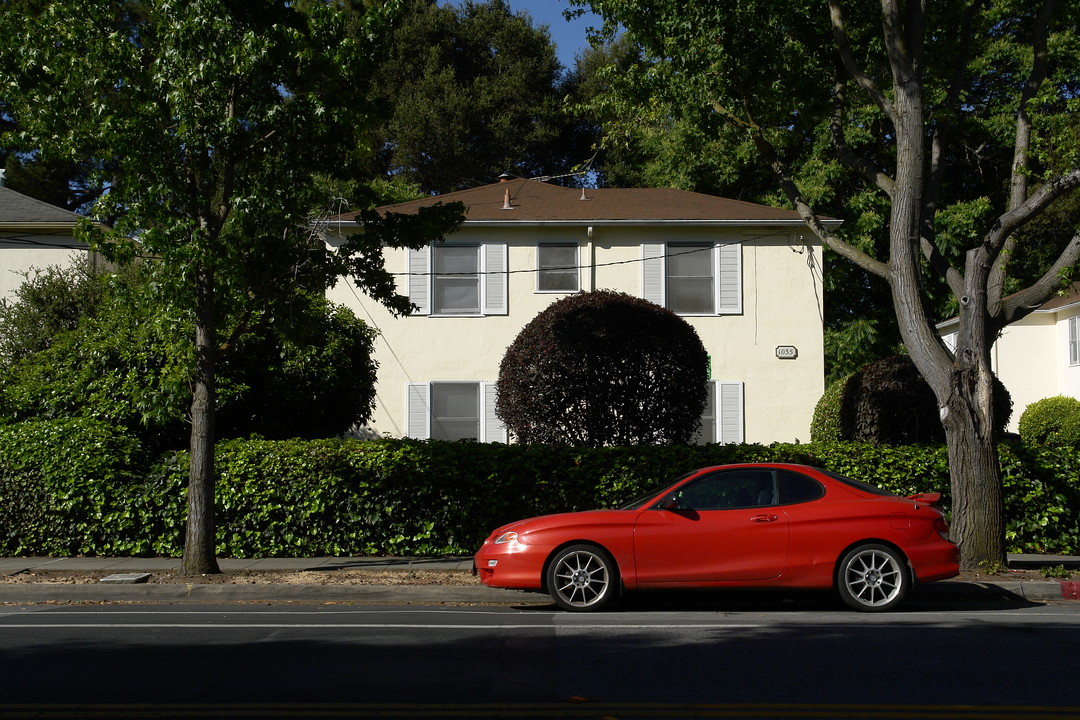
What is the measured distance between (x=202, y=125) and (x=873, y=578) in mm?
8648

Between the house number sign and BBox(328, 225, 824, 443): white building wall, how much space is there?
0.09 metres

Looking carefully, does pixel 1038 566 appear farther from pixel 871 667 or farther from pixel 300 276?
pixel 300 276

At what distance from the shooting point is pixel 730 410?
21016mm

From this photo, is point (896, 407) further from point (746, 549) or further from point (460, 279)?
point (460, 279)

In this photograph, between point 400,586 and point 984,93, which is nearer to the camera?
point 400,586

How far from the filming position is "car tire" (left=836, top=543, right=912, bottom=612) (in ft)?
30.7

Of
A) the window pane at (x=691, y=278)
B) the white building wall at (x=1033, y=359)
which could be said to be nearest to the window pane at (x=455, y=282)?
the window pane at (x=691, y=278)

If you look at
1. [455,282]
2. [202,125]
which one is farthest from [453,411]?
[202,125]

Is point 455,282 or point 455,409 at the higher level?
point 455,282

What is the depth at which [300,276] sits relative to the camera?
40.8ft

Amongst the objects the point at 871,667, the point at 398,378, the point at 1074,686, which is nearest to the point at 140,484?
the point at 398,378

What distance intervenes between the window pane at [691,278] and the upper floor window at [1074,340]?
14610 mm

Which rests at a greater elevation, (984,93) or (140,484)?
(984,93)

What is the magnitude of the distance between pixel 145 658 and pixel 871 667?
513 cm
